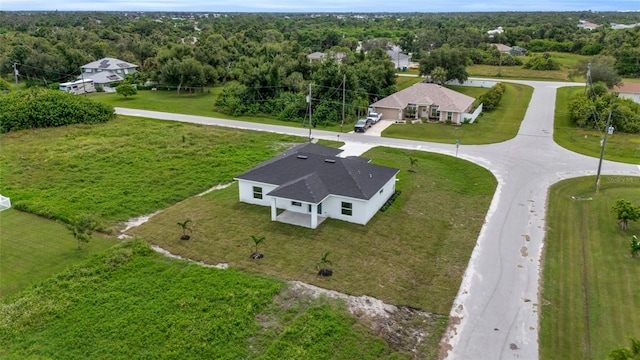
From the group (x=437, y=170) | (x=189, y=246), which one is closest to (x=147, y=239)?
(x=189, y=246)

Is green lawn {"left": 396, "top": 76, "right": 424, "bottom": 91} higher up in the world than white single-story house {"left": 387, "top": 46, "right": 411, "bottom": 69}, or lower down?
lower down

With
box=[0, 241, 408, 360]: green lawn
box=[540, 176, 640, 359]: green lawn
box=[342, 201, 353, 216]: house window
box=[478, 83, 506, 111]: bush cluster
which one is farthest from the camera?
box=[478, 83, 506, 111]: bush cluster

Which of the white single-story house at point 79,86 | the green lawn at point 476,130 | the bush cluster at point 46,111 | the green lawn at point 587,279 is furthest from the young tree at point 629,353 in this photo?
the white single-story house at point 79,86

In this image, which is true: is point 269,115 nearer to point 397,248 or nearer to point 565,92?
point 397,248

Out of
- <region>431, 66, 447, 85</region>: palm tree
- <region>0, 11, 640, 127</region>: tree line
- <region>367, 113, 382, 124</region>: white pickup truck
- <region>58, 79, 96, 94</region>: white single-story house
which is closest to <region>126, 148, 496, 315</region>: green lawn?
<region>367, 113, 382, 124</region>: white pickup truck

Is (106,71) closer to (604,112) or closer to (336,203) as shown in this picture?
(336,203)

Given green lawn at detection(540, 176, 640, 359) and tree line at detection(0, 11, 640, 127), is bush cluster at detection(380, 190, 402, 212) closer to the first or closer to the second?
green lawn at detection(540, 176, 640, 359)

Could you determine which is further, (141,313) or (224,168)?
(224,168)

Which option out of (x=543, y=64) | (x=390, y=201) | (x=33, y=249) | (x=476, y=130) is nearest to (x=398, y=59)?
(x=543, y=64)
